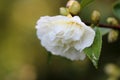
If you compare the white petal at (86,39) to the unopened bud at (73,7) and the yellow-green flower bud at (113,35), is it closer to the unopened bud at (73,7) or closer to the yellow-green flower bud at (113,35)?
the unopened bud at (73,7)

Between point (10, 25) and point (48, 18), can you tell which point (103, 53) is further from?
point (48, 18)

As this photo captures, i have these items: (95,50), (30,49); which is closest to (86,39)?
(95,50)

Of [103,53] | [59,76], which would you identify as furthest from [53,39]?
[59,76]

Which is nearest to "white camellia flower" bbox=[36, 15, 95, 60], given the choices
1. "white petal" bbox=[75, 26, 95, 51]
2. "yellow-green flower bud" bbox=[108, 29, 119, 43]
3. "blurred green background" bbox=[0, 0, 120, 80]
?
"white petal" bbox=[75, 26, 95, 51]

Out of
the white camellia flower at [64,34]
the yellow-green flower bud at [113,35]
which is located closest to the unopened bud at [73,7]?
the white camellia flower at [64,34]

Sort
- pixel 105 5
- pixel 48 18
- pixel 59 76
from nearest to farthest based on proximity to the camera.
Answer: pixel 48 18, pixel 105 5, pixel 59 76

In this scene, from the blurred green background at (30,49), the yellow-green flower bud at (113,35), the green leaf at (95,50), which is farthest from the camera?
the blurred green background at (30,49)

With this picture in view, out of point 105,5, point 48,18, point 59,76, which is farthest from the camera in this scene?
point 59,76

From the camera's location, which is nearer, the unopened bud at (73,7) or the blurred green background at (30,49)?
the unopened bud at (73,7)
